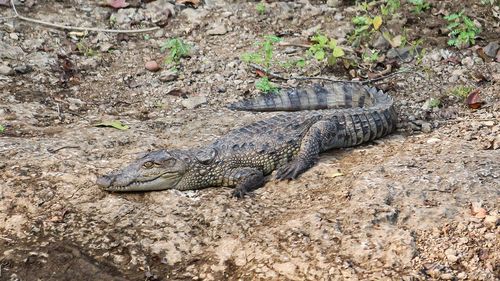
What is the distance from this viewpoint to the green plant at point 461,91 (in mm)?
6730

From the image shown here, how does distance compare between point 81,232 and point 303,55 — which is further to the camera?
point 303,55

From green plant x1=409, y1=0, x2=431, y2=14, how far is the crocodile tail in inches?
71.0

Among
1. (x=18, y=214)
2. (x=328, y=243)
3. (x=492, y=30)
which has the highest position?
(x=492, y=30)

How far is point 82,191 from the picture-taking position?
4.97 meters

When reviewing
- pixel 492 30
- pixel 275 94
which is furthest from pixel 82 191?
pixel 492 30

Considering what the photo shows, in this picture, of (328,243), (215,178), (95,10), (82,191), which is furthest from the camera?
(95,10)

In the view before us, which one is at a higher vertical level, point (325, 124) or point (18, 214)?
point (325, 124)

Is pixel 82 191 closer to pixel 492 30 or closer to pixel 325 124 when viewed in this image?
pixel 325 124

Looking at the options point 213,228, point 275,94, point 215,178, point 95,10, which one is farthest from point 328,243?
point 95,10

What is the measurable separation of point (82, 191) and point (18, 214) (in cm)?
48

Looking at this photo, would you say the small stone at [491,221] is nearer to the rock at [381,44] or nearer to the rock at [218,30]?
the rock at [381,44]

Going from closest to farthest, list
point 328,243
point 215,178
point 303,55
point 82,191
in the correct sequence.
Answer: point 328,243
point 82,191
point 215,178
point 303,55

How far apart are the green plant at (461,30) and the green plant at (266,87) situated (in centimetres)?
207

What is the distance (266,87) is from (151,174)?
220 centimetres
